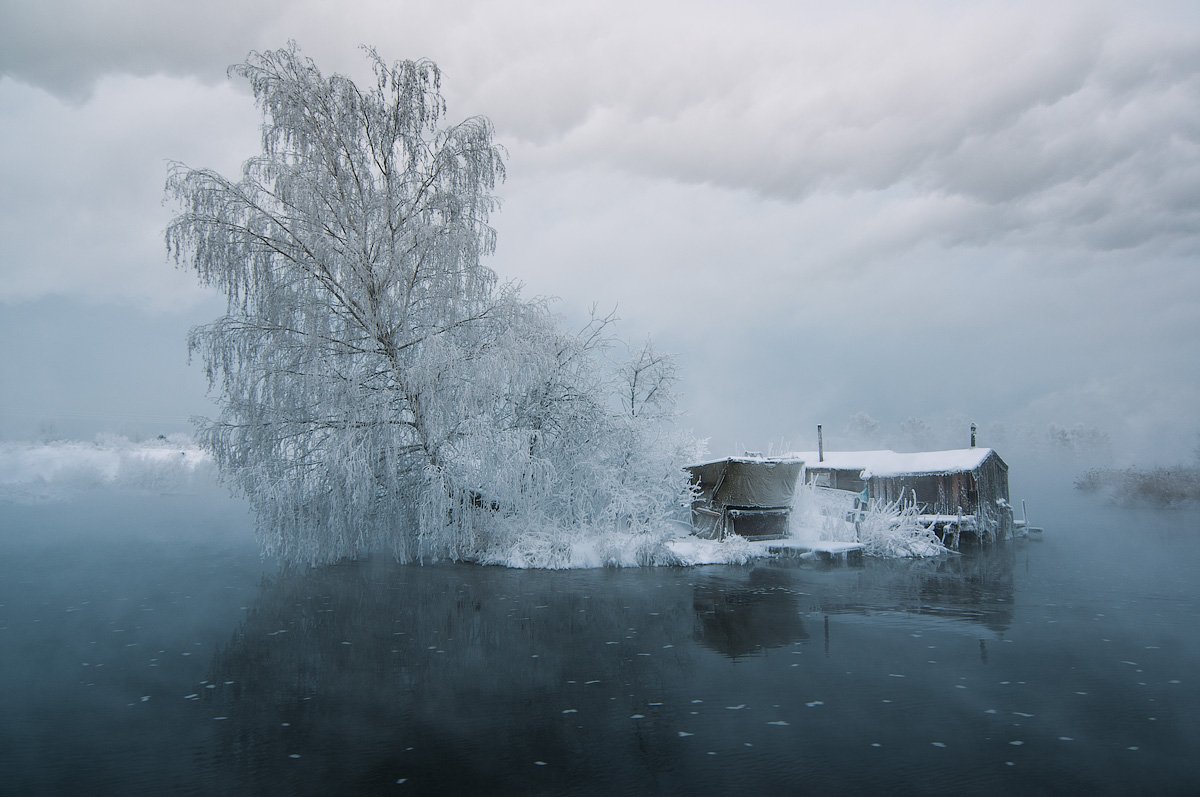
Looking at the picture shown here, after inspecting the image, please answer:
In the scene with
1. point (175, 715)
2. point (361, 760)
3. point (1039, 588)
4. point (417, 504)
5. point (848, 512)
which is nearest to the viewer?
point (361, 760)

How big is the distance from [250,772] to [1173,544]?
31243mm

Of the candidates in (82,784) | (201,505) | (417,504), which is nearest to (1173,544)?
(417,504)

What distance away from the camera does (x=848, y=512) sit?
27125 mm

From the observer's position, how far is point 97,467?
59.9 meters

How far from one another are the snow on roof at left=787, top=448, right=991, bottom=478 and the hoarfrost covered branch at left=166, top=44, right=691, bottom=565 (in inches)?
510

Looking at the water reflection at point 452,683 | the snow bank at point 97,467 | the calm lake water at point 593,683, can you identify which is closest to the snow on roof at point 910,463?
the calm lake water at point 593,683

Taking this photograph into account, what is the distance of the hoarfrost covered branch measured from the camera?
18.1 metres

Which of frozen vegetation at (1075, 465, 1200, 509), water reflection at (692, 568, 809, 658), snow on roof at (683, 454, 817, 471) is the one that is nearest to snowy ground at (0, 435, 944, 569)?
snow on roof at (683, 454, 817, 471)

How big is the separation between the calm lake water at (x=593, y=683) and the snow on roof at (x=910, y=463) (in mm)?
9415

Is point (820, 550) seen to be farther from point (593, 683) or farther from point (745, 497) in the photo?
point (593, 683)

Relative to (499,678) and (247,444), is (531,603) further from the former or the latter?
(247,444)

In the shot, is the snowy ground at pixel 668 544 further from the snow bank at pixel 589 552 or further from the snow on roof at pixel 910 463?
the snow on roof at pixel 910 463

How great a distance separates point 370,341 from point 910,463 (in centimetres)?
2169

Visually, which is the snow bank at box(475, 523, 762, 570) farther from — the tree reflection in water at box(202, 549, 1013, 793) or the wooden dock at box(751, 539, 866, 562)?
the wooden dock at box(751, 539, 866, 562)
